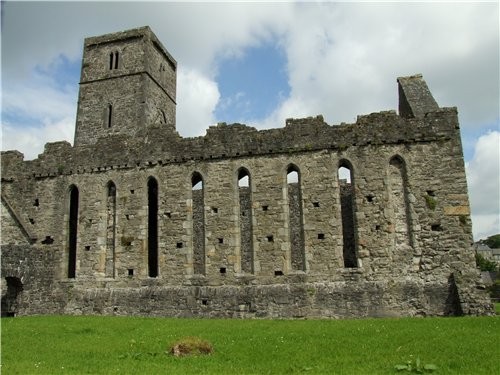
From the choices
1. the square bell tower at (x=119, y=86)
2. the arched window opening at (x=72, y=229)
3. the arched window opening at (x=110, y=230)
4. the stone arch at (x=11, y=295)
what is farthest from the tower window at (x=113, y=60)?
the stone arch at (x=11, y=295)

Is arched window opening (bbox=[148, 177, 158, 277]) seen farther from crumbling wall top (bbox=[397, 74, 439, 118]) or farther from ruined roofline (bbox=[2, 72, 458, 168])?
crumbling wall top (bbox=[397, 74, 439, 118])

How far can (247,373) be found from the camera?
808cm

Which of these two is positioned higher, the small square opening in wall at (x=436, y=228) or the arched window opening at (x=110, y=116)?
the arched window opening at (x=110, y=116)

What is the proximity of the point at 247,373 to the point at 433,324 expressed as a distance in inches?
298

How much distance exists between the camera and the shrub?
9.84 metres

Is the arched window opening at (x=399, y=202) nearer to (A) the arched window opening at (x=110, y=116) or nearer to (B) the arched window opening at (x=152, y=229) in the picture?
(B) the arched window opening at (x=152, y=229)

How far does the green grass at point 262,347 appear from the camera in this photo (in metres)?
8.47

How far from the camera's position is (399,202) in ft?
60.3

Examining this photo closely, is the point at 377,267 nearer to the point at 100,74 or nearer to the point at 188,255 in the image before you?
the point at 188,255

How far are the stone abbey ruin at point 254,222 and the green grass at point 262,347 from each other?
3113mm

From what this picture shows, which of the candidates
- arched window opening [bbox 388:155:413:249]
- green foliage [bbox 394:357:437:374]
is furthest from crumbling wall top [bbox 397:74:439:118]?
green foliage [bbox 394:357:437:374]

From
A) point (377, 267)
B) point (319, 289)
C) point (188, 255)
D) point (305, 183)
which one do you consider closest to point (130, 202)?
point (188, 255)

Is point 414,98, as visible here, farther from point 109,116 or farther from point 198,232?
point 109,116

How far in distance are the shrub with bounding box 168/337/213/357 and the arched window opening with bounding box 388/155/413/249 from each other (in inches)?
402
